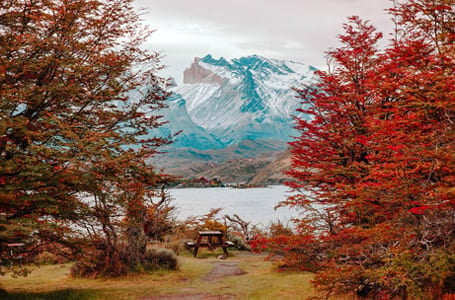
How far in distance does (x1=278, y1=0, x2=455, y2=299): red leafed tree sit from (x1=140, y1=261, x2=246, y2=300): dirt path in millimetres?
2796

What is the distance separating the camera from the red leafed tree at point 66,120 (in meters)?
9.42

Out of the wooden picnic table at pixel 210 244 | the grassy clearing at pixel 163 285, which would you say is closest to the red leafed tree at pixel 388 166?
the grassy clearing at pixel 163 285

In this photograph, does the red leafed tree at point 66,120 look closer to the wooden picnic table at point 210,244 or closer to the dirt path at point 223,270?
the dirt path at point 223,270

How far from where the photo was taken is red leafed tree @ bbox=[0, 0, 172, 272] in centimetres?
942

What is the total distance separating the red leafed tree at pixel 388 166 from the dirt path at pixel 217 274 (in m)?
2.80

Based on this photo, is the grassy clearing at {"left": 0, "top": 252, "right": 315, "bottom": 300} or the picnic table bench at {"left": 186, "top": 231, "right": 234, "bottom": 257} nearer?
the grassy clearing at {"left": 0, "top": 252, "right": 315, "bottom": 300}

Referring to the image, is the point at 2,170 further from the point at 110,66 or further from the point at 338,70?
the point at 338,70

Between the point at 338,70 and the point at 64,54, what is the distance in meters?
9.73

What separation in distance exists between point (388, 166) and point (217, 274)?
9.49 metres

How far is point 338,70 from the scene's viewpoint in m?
16.0

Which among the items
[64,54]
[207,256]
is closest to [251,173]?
[207,256]

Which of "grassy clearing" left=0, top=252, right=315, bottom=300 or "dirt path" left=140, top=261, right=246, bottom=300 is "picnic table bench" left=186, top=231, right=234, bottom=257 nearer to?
"dirt path" left=140, top=261, right=246, bottom=300

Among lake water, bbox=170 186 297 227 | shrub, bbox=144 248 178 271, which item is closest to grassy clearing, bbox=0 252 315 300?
shrub, bbox=144 248 178 271

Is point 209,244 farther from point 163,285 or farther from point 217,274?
point 163,285
